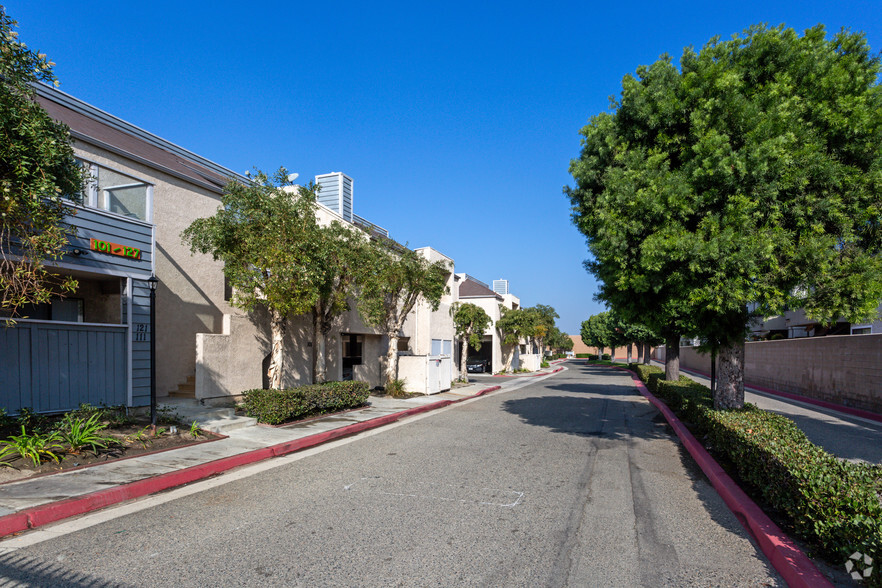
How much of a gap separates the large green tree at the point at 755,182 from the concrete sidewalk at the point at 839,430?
4306 mm

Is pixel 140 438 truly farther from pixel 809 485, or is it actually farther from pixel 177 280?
pixel 809 485

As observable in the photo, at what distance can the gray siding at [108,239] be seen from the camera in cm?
922

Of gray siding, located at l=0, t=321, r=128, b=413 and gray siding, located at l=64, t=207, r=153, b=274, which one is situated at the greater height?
gray siding, located at l=64, t=207, r=153, b=274

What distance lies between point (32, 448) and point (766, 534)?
29.9 ft

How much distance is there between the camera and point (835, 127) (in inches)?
279

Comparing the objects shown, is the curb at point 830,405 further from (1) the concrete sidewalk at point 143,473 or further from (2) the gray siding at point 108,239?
(2) the gray siding at point 108,239

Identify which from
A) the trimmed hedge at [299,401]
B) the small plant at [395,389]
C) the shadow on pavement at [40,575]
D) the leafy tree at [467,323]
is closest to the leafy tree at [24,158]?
the shadow on pavement at [40,575]

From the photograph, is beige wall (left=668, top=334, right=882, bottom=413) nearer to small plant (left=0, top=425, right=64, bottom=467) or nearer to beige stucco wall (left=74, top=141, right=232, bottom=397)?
beige stucco wall (left=74, top=141, right=232, bottom=397)

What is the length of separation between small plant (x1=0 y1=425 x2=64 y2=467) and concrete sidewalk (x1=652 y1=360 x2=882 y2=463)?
13153 mm

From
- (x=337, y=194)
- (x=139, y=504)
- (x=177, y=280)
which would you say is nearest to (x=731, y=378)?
(x=139, y=504)

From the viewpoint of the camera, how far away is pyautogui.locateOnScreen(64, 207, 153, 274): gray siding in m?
9.22

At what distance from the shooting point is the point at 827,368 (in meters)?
19.6

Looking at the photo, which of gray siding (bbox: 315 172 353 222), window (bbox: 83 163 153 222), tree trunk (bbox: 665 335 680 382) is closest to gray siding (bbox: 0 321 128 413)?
window (bbox: 83 163 153 222)

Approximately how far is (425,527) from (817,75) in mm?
8445
